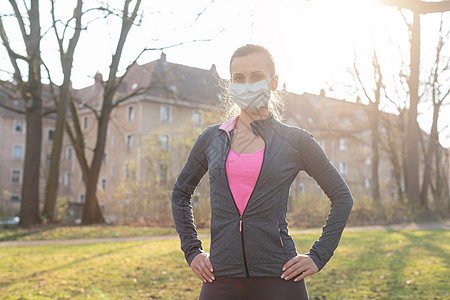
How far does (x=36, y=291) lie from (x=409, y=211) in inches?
744

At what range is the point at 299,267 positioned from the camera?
2209 millimetres

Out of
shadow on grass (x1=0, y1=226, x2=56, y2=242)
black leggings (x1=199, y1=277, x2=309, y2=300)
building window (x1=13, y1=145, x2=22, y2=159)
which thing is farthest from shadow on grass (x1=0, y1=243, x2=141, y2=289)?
building window (x1=13, y1=145, x2=22, y2=159)

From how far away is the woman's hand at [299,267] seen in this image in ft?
7.20

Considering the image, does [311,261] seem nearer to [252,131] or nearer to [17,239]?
[252,131]

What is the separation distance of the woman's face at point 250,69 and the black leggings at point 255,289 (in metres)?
0.95

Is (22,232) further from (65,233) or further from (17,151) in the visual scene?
(17,151)

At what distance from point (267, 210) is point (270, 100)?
0.70m

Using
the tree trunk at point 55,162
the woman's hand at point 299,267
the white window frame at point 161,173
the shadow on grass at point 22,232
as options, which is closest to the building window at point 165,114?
the white window frame at point 161,173

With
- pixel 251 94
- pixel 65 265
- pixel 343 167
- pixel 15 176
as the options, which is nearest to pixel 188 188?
pixel 251 94

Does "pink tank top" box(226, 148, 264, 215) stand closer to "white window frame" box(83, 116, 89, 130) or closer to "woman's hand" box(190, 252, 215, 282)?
"woman's hand" box(190, 252, 215, 282)

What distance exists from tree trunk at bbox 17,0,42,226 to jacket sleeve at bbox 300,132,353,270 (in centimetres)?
1628

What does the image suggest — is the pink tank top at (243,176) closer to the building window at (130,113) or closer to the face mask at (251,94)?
the face mask at (251,94)

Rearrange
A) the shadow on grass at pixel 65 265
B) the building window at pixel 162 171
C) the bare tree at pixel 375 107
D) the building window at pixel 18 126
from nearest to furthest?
1. the shadow on grass at pixel 65 265
2. the building window at pixel 162 171
3. the bare tree at pixel 375 107
4. the building window at pixel 18 126

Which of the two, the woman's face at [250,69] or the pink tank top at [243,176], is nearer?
the pink tank top at [243,176]
